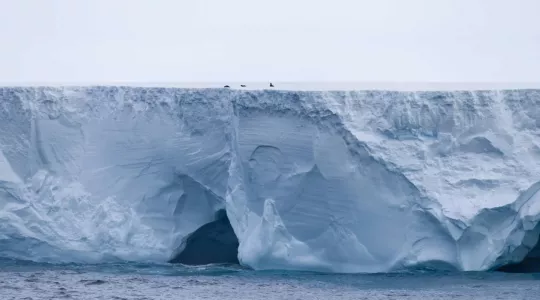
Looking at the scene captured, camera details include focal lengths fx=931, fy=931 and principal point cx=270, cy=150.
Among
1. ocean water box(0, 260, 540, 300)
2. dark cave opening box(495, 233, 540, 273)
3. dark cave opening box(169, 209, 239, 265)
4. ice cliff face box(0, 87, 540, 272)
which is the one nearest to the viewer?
ocean water box(0, 260, 540, 300)

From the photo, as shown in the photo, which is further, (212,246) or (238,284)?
(212,246)

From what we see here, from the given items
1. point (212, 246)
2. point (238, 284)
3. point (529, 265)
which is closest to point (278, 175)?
point (238, 284)

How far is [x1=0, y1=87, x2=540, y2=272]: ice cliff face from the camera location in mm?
11383

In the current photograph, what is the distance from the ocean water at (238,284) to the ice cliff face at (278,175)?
0.87 feet

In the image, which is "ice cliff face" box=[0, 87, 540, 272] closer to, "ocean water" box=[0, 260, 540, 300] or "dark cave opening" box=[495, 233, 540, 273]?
"ocean water" box=[0, 260, 540, 300]

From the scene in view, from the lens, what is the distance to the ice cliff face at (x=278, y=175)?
11.4 metres

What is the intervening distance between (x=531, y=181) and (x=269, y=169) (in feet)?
10.7

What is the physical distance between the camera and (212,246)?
13.0m

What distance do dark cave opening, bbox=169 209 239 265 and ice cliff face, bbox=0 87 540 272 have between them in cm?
56

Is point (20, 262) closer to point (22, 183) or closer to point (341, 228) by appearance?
point (22, 183)

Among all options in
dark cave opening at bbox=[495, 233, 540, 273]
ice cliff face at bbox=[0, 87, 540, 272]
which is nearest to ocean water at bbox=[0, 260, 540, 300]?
ice cliff face at bbox=[0, 87, 540, 272]

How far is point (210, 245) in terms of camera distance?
1302 cm

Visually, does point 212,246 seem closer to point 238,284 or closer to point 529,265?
point 238,284

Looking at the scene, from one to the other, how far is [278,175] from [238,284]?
1623mm
